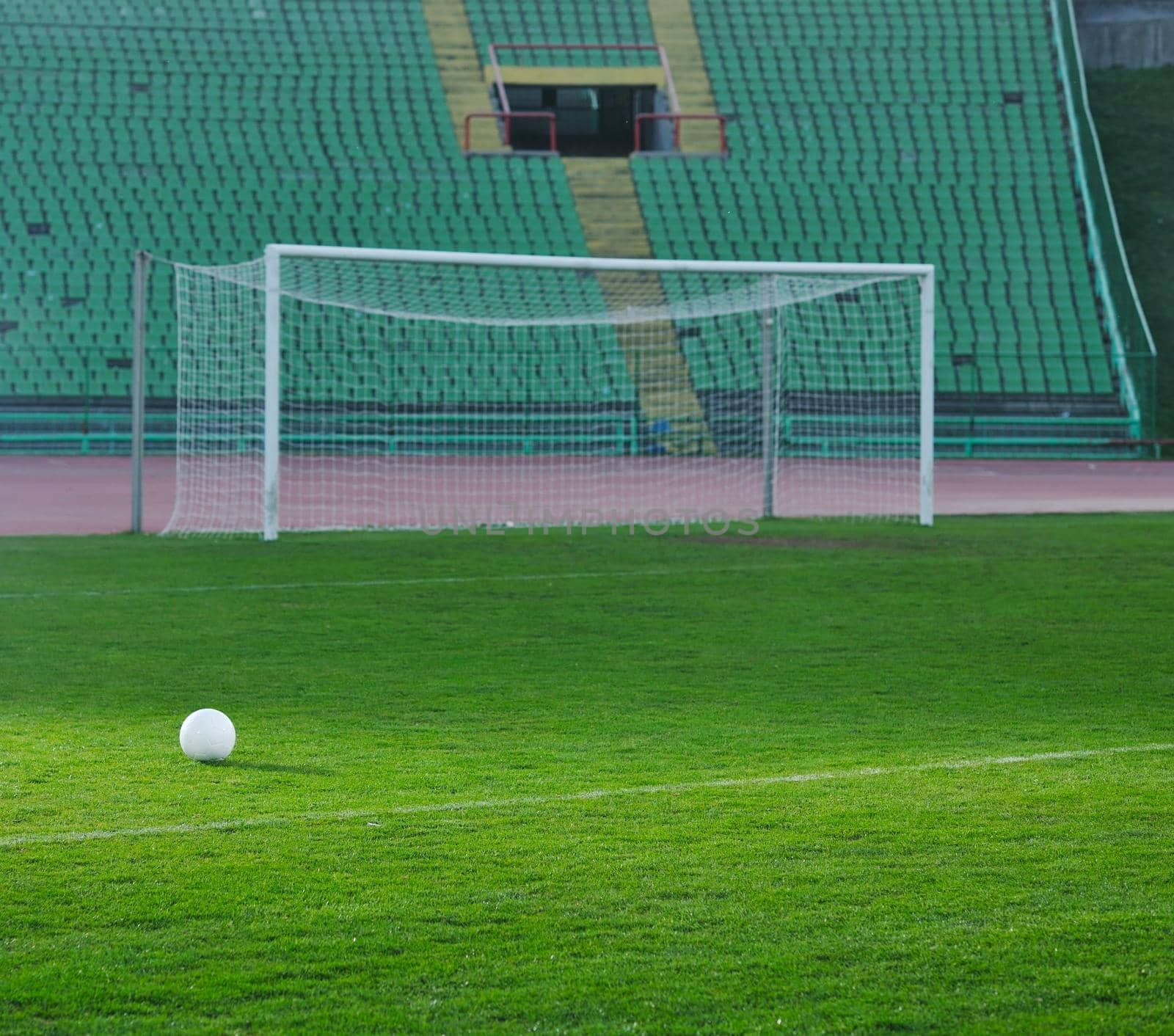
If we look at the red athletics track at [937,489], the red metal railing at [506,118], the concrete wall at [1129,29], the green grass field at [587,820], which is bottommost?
the green grass field at [587,820]

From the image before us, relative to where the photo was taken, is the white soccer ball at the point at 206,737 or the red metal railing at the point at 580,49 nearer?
the white soccer ball at the point at 206,737

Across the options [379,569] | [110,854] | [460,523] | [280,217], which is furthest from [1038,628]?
[280,217]

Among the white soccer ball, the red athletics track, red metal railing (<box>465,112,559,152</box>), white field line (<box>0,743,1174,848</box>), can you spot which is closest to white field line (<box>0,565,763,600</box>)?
the red athletics track

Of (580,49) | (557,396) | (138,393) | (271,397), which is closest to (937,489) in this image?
(557,396)

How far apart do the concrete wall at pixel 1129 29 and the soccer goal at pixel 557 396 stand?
9995 mm

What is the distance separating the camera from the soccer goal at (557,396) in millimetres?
16641

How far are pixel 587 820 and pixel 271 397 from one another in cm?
881

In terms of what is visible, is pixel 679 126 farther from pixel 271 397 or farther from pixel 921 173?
pixel 271 397

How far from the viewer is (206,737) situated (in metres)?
5.05

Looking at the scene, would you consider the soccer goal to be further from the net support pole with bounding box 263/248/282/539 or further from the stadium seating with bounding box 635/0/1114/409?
the net support pole with bounding box 263/248/282/539

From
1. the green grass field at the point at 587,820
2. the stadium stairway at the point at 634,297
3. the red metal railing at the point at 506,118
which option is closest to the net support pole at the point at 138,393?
the green grass field at the point at 587,820

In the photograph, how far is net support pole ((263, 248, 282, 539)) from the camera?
1274cm

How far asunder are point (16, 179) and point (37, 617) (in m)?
21.1

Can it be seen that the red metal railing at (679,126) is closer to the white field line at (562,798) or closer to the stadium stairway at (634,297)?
the stadium stairway at (634,297)
